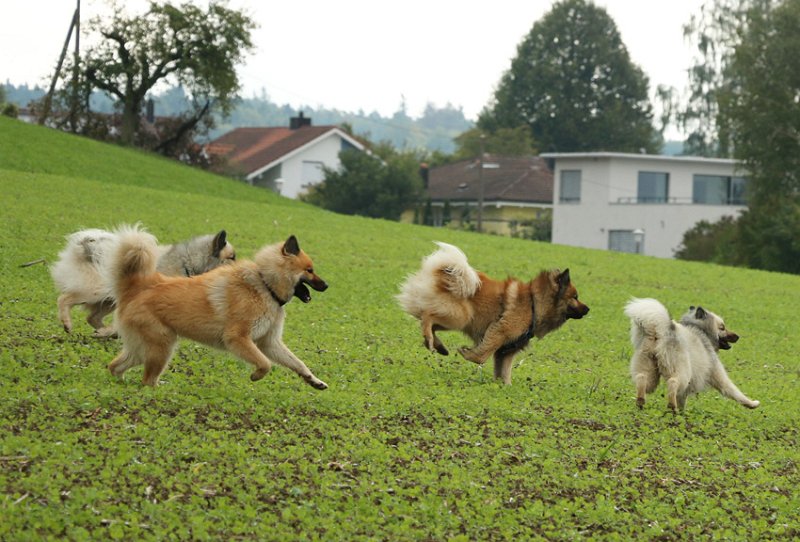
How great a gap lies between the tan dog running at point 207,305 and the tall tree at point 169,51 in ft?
149

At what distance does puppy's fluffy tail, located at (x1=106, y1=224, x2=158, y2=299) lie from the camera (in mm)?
9828

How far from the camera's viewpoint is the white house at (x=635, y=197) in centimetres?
6209

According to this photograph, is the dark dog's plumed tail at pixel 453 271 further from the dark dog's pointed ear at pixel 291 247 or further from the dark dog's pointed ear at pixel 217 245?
the dark dog's pointed ear at pixel 217 245

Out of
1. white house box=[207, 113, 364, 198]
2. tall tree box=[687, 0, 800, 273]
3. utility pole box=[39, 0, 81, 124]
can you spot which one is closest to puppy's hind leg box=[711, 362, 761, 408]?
tall tree box=[687, 0, 800, 273]

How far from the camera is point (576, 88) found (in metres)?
97.3

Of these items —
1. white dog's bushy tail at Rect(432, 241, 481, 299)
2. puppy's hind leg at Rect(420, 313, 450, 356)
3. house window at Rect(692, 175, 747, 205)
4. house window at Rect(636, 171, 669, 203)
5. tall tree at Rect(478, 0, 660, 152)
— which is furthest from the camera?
tall tree at Rect(478, 0, 660, 152)

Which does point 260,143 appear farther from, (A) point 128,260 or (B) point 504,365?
(A) point 128,260

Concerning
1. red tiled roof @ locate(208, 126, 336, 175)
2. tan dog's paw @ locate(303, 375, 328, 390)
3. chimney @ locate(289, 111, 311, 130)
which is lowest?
tan dog's paw @ locate(303, 375, 328, 390)

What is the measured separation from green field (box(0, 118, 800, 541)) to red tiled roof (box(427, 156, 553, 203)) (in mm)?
57061

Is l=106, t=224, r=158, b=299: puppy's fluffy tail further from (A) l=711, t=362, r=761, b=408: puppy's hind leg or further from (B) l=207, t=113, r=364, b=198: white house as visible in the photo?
(B) l=207, t=113, r=364, b=198: white house

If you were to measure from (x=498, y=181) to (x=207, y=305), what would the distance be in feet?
225

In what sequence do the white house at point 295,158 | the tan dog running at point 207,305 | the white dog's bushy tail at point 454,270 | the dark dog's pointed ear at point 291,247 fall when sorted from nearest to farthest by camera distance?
1. the tan dog running at point 207,305
2. the dark dog's pointed ear at point 291,247
3. the white dog's bushy tail at point 454,270
4. the white house at point 295,158

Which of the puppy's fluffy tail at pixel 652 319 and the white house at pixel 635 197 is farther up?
the white house at pixel 635 197

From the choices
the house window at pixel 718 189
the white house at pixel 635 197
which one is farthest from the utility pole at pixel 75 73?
the house window at pixel 718 189
